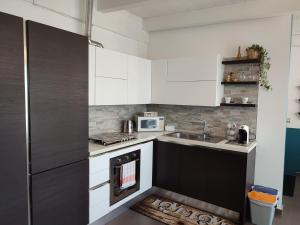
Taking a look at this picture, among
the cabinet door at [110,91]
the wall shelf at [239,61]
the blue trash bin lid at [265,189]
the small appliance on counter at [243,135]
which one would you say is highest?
the wall shelf at [239,61]

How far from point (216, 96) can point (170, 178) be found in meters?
1.28

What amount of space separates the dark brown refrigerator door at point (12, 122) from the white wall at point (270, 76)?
2.59 meters

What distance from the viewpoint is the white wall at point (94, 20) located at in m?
2.21

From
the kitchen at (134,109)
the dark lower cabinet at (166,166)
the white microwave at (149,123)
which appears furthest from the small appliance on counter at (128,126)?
the dark lower cabinet at (166,166)

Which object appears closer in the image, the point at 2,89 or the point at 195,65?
the point at 2,89

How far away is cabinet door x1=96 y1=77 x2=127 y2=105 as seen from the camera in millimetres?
2740

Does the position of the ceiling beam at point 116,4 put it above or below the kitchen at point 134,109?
above

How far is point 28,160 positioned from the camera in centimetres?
170

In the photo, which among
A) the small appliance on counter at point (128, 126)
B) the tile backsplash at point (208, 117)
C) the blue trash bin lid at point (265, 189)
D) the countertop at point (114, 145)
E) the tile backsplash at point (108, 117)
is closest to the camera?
the countertop at point (114, 145)

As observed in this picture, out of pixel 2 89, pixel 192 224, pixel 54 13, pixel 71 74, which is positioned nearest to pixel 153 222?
pixel 192 224

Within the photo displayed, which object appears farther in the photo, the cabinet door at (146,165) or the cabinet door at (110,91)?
the cabinet door at (146,165)

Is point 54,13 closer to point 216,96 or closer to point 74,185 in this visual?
point 74,185

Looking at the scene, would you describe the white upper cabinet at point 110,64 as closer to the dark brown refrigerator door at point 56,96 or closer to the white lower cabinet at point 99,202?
the dark brown refrigerator door at point 56,96

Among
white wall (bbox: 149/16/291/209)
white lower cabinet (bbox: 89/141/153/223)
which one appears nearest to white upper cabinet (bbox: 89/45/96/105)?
white lower cabinet (bbox: 89/141/153/223)
